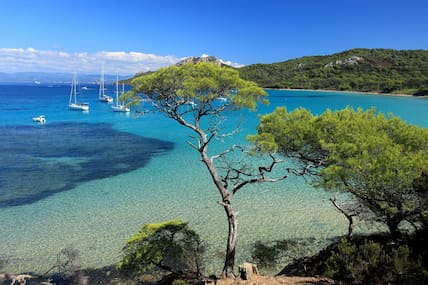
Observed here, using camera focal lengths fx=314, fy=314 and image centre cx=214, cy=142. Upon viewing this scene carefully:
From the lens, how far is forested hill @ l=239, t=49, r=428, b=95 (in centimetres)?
11206

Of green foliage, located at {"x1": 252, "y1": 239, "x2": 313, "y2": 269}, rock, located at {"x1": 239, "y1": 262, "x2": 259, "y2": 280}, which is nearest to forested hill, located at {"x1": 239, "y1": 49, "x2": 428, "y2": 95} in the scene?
green foliage, located at {"x1": 252, "y1": 239, "x2": 313, "y2": 269}

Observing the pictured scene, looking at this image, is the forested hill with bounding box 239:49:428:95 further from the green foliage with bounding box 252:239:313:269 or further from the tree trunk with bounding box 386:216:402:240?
the tree trunk with bounding box 386:216:402:240

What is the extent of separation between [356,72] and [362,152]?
489 ft

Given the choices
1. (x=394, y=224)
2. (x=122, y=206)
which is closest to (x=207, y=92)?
(x=394, y=224)

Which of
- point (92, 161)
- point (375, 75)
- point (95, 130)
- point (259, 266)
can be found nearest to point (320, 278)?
point (259, 266)

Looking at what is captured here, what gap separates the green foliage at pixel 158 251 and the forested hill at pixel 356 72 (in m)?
107

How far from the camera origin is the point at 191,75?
9.68m

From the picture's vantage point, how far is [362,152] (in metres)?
8.59

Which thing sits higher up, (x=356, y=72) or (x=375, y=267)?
(x=356, y=72)

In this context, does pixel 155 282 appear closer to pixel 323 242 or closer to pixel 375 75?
pixel 323 242

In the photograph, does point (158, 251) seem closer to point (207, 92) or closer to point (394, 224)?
point (207, 92)

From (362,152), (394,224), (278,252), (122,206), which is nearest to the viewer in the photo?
(362,152)

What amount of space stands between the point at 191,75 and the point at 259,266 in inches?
264

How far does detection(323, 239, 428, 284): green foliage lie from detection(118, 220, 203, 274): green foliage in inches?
165
